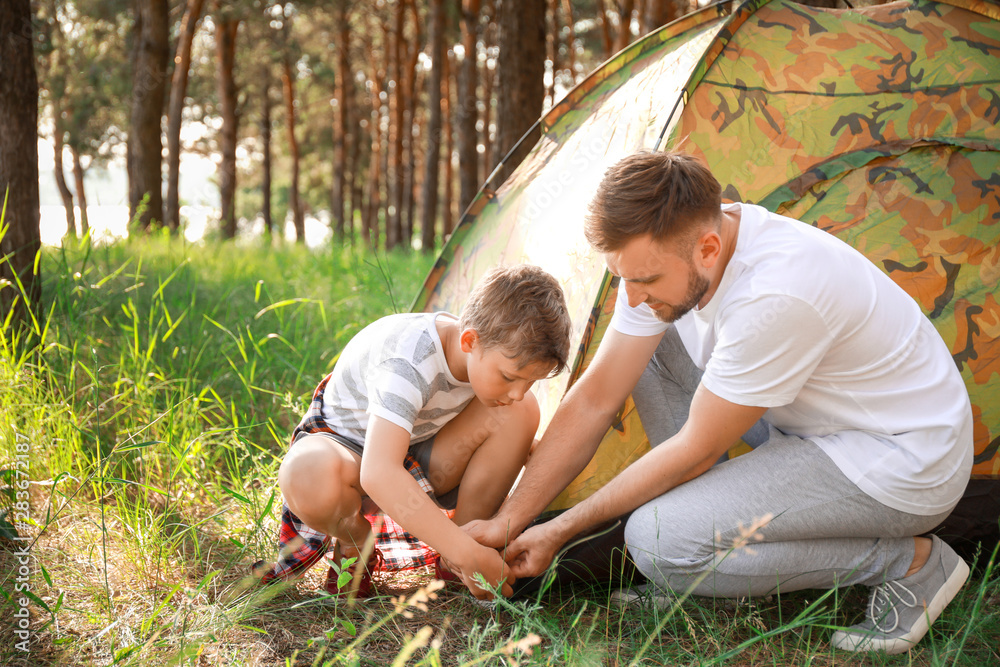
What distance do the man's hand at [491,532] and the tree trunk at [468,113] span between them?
6857 mm

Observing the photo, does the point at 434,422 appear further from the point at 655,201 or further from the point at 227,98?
the point at 227,98

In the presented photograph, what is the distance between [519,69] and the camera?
199 inches

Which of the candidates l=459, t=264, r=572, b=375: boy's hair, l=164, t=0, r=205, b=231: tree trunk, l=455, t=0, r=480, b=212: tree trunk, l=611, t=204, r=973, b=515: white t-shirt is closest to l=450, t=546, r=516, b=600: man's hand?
l=459, t=264, r=572, b=375: boy's hair

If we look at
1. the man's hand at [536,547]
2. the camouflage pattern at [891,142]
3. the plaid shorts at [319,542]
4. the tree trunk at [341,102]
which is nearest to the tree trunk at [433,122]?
the tree trunk at [341,102]

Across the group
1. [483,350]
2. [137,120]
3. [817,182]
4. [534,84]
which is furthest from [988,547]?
[137,120]

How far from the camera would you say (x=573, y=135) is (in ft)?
9.09

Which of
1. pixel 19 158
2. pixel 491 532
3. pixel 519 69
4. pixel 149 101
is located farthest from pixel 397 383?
pixel 149 101

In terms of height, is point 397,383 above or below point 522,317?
below

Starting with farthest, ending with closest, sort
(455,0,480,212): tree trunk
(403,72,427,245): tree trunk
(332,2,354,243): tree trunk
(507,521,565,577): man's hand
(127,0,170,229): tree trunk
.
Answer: (403,72,427,245): tree trunk < (332,2,354,243): tree trunk < (455,0,480,212): tree trunk < (127,0,170,229): tree trunk < (507,521,565,577): man's hand

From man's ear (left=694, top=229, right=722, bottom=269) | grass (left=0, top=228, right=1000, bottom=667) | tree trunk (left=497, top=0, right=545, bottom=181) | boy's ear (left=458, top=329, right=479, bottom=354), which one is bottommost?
grass (left=0, top=228, right=1000, bottom=667)

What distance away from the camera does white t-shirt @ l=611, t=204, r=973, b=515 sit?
1538 mm

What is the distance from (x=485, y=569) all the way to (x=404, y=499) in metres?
0.26

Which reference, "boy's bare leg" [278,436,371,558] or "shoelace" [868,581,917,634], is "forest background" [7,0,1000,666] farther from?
"boy's bare leg" [278,436,371,558]

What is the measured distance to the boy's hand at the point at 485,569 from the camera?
1688 mm
